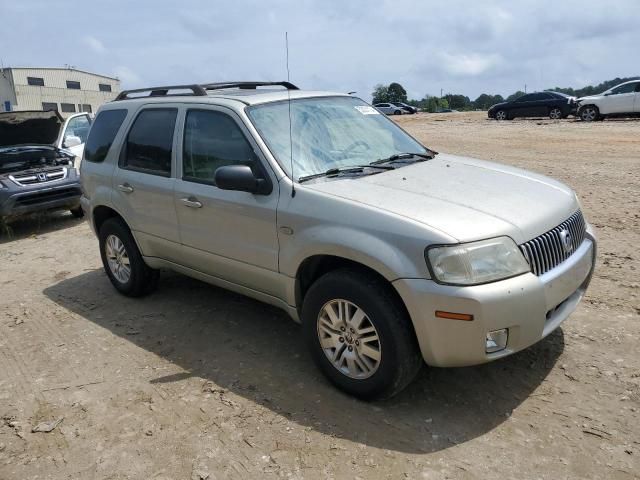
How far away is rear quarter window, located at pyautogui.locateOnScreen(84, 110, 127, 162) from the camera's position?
5.24m

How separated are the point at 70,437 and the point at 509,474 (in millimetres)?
2463

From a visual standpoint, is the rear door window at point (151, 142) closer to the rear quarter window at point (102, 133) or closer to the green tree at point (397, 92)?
the rear quarter window at point (102, 133)

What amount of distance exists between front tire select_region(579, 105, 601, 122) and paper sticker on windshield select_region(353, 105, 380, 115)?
806 inches

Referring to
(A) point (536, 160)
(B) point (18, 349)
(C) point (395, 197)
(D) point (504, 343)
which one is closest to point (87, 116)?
(B) point (18, 349)

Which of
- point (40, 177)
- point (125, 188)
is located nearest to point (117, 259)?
point (125, 188)

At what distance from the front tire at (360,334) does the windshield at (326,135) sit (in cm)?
83

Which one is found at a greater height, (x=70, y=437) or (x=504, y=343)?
(x=504, y=343)

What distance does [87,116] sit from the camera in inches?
474

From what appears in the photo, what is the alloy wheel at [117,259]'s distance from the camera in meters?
5.32

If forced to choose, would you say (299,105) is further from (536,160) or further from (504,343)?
(536,160)

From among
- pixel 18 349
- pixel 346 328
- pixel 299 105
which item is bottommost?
pixel 18 349

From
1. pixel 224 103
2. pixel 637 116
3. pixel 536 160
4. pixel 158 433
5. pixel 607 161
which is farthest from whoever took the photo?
pixel 637 116

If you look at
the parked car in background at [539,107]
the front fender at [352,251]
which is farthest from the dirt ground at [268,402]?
the parked car in background at [539,107]

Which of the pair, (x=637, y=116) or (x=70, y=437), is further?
(x=637, y=116)
